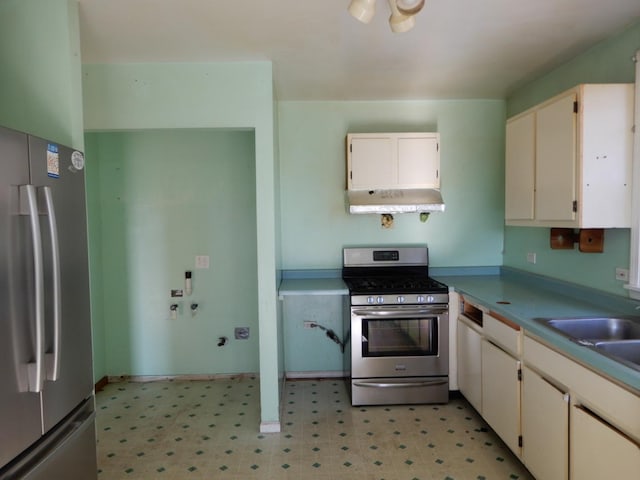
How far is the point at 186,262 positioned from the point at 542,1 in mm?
3170

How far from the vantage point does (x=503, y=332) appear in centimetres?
238

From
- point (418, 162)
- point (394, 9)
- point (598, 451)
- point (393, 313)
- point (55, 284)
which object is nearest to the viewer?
point (55, 284)

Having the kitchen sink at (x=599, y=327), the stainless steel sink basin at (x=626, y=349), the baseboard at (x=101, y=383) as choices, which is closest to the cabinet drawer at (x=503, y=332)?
the kitchen sink at (x=599, y=327)

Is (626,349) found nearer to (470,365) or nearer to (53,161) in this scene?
(470,365)

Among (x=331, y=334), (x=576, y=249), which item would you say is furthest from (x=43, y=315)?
(x=576, y=249)

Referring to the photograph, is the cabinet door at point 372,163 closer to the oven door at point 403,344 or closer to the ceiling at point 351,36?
the ceiling at point 351,36

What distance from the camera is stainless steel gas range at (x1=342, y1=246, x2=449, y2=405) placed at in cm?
307

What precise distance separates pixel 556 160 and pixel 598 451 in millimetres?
1545

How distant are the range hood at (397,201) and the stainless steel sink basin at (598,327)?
1374 mm

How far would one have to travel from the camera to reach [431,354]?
10.2 feet

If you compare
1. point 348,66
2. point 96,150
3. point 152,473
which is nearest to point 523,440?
point 152,473

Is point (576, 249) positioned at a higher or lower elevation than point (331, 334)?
higher

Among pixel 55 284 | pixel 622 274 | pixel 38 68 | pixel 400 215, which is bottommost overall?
pixel 622 274

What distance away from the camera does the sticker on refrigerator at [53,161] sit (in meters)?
1.50
